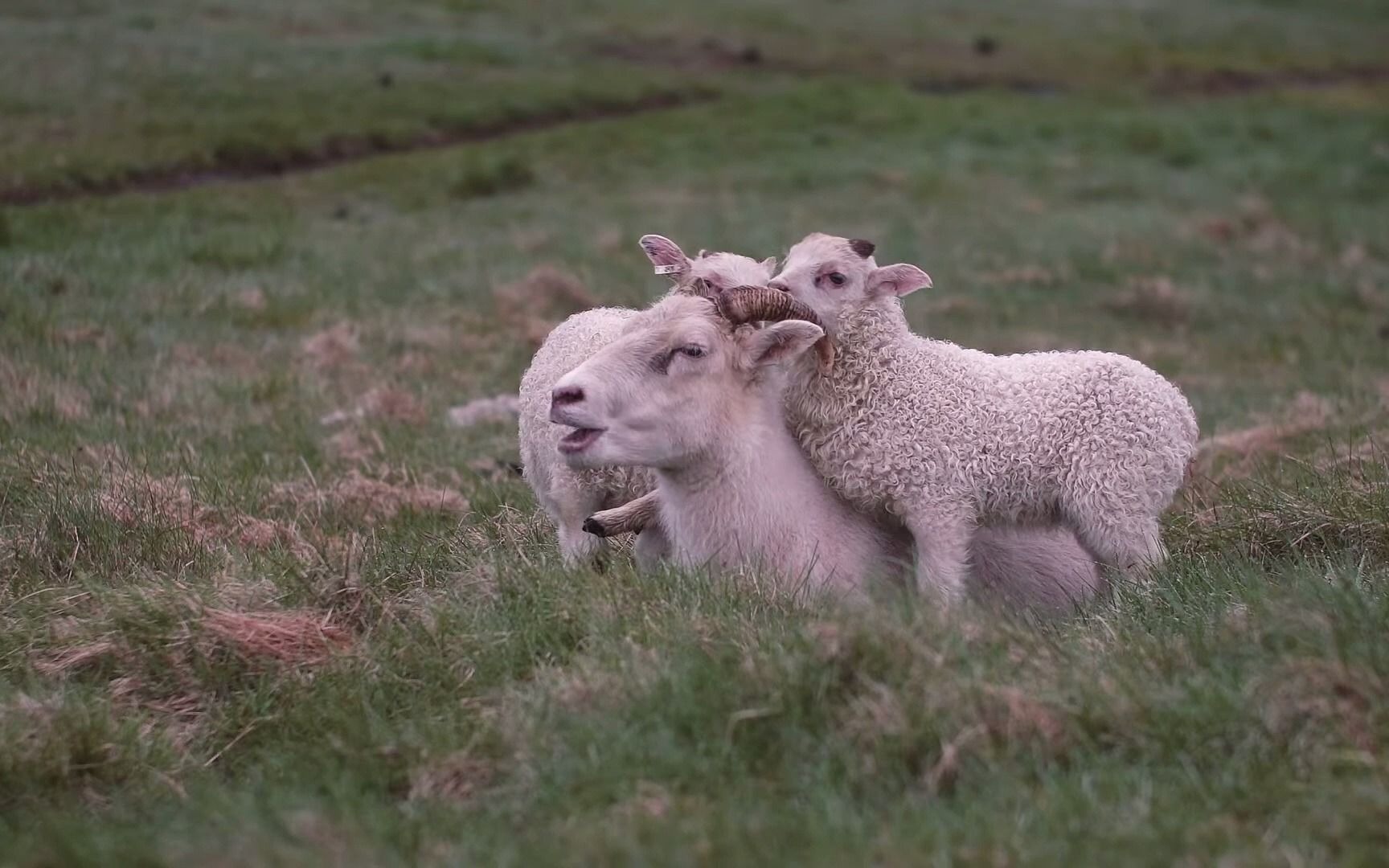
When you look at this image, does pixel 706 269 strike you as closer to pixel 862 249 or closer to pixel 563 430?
pixel 862 249

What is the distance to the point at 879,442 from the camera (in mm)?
6805

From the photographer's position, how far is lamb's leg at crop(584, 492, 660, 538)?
6.70m

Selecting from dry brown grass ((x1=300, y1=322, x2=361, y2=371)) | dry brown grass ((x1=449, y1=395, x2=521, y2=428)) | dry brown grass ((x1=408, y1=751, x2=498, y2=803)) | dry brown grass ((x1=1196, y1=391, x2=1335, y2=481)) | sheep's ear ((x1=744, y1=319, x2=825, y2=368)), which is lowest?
dry brown grass ((x1=300, y1=322, x2=361, y2=371))

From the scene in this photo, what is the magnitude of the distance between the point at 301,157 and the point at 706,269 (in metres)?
21.0

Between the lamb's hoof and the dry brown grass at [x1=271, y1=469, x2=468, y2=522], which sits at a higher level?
the lamb's hoof

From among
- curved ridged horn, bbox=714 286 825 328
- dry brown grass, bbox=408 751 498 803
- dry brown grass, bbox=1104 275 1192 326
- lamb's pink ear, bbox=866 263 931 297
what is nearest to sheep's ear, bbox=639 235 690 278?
curved ridged horn, bbox=714 286 825 328

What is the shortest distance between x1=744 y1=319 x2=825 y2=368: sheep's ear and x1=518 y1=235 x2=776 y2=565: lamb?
36 cm

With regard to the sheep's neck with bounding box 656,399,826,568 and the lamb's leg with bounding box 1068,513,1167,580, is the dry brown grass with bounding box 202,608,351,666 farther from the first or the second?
the lamb's leg with bounding box 1068,513,1167,580

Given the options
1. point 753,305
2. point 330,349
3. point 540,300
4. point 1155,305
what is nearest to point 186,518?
point 753,305

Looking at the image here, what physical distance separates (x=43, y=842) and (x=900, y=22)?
55321mm

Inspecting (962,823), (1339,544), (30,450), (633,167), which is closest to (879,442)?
(1339,544)

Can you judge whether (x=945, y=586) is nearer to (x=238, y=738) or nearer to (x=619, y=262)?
(x=238, y=738)

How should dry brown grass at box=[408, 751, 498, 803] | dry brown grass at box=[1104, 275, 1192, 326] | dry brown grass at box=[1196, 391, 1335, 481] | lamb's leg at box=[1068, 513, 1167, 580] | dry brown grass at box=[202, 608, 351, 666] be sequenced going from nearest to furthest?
dry brown grass at box=[408, 751, 498, 803], dry brown grass at box=[202, 608, 351, 666], lamb's leg at box=[1068, 513, 1167, 580], dry brown grass at box=[1196, 391, 1335, 481], dry brown grass at box=[1104, 275, 1192, 326]

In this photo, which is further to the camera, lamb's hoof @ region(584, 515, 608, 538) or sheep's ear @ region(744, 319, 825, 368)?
lamb's hoof @ region(584, 515, 608, 538)
